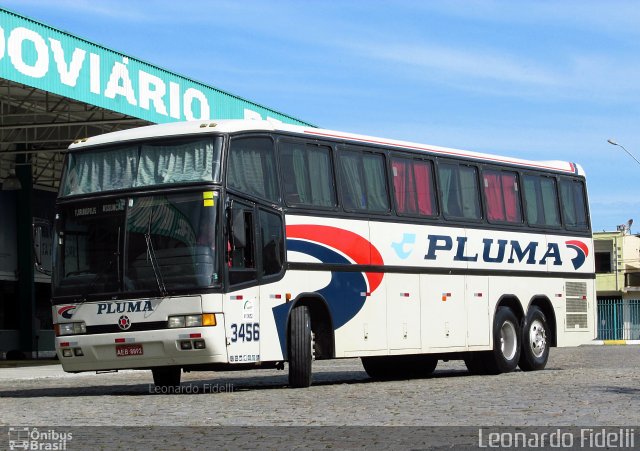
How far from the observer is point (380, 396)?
53.6 feet

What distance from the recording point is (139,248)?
1708 cm

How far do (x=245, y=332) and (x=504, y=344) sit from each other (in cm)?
728

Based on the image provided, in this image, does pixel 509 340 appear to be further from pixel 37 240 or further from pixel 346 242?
pixel 37 240

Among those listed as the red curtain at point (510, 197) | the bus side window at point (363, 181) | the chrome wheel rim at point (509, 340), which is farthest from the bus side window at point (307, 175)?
the chrome wheel rim at point (509, 340)

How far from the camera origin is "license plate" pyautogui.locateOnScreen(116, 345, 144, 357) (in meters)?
17.0

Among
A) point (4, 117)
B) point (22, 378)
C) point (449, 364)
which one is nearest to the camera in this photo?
point (22, 378)

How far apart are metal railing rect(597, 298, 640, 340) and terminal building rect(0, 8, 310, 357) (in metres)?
23.1

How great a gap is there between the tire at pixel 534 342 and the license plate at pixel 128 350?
8.86 metres

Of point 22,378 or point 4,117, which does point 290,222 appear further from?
point 4,117

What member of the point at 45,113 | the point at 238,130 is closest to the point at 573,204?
the point at 238,130

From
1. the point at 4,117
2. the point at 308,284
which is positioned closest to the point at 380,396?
the point at 308,284

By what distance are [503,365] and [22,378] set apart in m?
9.52

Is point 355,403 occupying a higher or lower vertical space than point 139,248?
lower

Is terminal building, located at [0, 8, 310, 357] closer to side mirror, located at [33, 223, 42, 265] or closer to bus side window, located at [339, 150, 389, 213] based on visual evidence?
side mirror, located at [33, 223, 42, 265]
